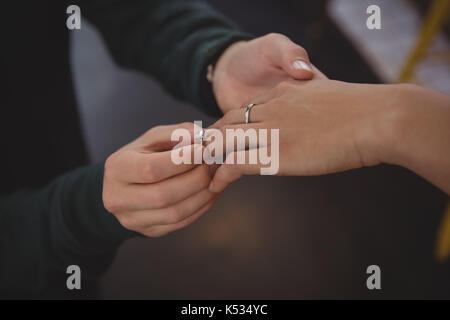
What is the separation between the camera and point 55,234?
1.79ft

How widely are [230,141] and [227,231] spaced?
787 mm

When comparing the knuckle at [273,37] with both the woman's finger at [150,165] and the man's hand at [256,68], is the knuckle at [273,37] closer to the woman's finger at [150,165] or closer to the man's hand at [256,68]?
the man's hand at [256,68]

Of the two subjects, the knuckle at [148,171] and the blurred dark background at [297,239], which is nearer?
the knuckle at [148,171]

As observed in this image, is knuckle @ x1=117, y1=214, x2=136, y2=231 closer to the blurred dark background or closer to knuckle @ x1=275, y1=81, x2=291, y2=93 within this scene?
knuckle @ x1=275, y1=81, x2=291, y2=93

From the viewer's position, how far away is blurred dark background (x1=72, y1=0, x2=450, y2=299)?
1026mm

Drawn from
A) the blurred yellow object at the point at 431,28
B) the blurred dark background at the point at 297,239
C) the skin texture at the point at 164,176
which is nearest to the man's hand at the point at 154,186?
the skin texture at the point at 164,176

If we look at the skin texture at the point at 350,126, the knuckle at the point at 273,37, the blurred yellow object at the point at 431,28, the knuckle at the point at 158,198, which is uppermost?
the blurred yellow object at the point at 431,28

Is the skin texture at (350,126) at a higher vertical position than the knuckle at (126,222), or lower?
higher

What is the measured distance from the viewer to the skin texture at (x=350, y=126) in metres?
0.39

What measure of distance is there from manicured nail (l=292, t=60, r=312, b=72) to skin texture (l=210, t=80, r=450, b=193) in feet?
0.08

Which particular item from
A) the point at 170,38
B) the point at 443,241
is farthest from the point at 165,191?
the point at 443,241

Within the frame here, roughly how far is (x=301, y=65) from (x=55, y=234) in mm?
444

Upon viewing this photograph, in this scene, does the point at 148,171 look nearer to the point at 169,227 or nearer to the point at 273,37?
the point at 169,227

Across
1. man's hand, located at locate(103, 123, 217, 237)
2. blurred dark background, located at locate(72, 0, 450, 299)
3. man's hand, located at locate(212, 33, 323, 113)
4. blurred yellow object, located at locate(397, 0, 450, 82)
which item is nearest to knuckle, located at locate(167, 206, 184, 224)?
man's hand, located at locate(103, 123, 217, 237)
